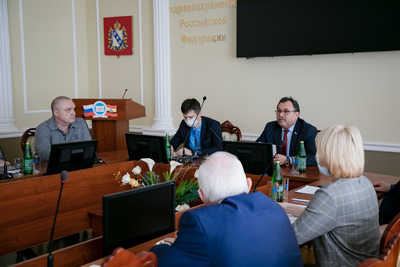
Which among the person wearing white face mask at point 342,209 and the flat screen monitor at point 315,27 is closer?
the person wearing white face mask at point 342,209

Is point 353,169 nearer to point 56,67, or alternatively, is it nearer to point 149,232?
point 149,232

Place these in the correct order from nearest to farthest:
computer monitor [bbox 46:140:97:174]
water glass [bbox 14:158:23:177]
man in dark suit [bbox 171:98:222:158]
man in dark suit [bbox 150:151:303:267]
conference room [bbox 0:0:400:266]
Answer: man in dark suit [bbox 150:151:303:267]
computer monitor [bbox 46:140:97:174]
water glass [bbox 14:158:23:177]
man in dark suit [bbox 171:98:222:158]
conference room [bbox 0:0:400:266]

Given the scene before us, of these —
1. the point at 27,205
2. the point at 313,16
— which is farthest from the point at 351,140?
the point at 313,16

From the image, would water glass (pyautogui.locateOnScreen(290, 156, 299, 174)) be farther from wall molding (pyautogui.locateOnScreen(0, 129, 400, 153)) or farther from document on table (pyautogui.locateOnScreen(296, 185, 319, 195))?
wall molding (pyautogui.locateOnScreen(0, 129, 400, 153))

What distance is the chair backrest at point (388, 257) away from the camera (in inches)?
44.5

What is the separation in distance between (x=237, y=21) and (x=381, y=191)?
306 cm

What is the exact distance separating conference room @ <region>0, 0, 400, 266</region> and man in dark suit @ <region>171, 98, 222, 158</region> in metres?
1.03

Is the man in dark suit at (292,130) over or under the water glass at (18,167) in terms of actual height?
over

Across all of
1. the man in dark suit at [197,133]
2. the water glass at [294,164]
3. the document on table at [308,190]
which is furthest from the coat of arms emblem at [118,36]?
the document on table at [308,190]

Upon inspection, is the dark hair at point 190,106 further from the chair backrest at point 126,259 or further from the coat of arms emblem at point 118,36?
the chair backrest at point 126,259

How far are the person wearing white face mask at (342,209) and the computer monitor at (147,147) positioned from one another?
1802 mm

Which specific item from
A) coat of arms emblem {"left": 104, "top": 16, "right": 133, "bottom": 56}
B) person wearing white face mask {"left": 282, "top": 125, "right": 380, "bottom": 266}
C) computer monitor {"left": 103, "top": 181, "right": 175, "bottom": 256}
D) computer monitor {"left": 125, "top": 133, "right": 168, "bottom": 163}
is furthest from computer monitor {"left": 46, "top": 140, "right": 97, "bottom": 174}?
coat of arms emblem {"left": 104, "top": 16, "right": 133, "bottom": 56}

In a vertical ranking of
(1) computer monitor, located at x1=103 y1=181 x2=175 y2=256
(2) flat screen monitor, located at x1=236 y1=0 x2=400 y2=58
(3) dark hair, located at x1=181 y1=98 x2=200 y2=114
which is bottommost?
(1) computer monitor, located at x1=103 y1=181 x2=175 y2=256

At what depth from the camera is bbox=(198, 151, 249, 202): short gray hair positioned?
1446mm
